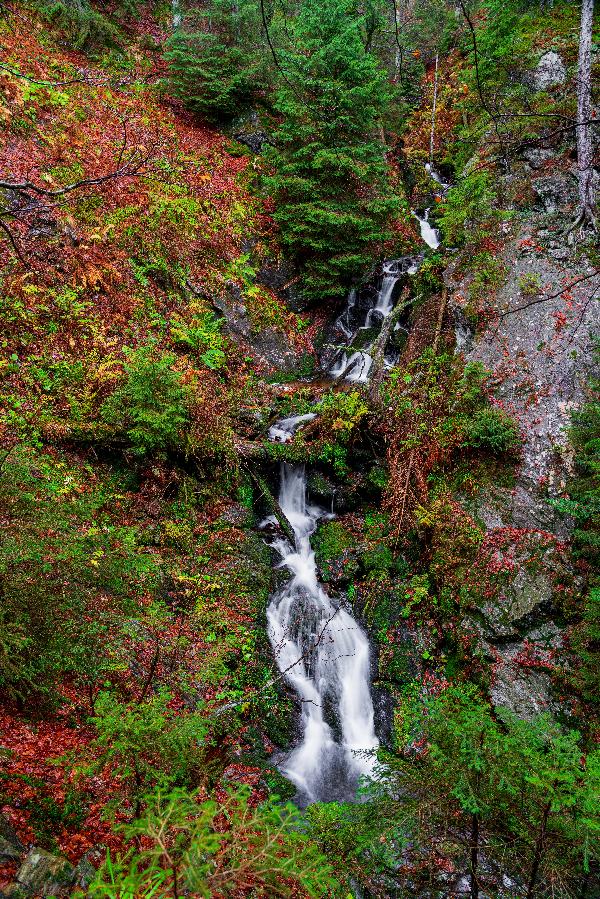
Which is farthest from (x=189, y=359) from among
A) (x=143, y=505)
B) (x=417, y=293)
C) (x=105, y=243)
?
(x=417, y=293)

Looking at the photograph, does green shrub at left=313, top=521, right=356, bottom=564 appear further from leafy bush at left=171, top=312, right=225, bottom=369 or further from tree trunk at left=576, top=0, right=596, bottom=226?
tree trunk at left=576, top=0, right=596, bottom=226

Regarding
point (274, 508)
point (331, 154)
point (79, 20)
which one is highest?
point (79, 20)

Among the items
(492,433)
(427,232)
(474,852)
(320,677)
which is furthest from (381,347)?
(474,852)

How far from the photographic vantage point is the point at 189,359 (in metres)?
10.2

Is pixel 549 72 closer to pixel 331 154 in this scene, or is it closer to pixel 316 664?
pixel 331 154

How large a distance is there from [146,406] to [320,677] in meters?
5.43

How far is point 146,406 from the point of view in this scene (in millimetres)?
7547

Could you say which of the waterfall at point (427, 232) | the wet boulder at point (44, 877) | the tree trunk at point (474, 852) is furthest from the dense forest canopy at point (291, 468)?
the waterfall at point (427, 232)

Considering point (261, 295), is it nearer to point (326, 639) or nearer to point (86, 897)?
point (326, 639)

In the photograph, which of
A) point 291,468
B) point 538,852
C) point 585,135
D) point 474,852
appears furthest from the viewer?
point 291,468

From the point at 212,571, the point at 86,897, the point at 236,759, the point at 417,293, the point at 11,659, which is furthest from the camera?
the point at 417,293

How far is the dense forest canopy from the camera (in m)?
2.92

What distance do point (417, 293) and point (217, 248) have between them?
220 inches

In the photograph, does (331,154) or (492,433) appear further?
(331,154)
